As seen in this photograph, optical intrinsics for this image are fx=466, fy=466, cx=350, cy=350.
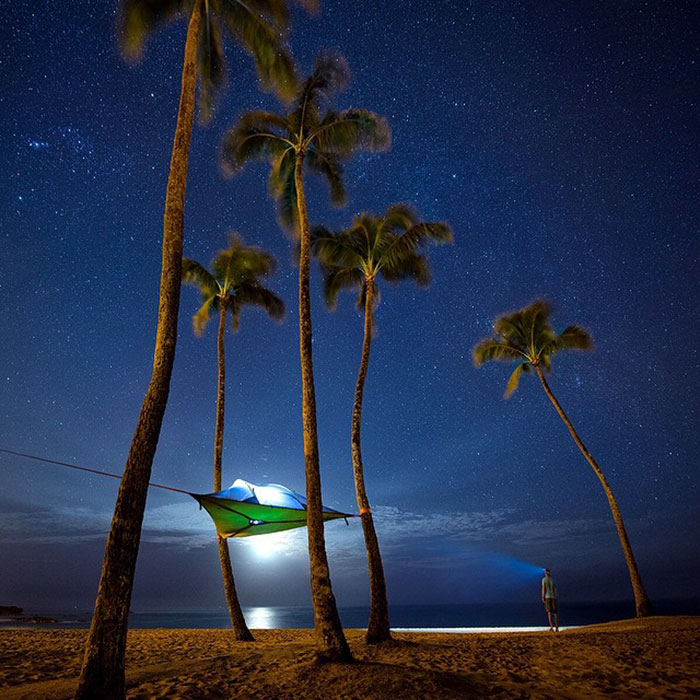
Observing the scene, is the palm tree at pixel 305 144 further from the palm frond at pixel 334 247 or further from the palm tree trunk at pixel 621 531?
the palm tree trunk at pixel 621 531

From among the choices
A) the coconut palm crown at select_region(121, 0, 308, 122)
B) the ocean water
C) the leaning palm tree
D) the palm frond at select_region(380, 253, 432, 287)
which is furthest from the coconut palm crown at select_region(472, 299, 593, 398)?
the ocean water

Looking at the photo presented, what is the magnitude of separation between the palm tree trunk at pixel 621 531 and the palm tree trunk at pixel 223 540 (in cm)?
1165

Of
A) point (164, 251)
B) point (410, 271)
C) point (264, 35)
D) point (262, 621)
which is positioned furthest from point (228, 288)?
point (262, 621)

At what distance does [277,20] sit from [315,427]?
7.81 metres

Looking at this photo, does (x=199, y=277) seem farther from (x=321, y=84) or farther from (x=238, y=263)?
(x=321, y=84)

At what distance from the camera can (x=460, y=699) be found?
5.30 meters

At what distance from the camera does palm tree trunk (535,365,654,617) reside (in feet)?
50.7

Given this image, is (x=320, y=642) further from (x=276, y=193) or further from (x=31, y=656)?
(x=276, y=193)

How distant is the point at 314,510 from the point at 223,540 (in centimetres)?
615

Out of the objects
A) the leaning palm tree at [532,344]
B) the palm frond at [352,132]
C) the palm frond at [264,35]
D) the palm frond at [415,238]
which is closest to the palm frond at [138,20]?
the palm frond at [264,35]

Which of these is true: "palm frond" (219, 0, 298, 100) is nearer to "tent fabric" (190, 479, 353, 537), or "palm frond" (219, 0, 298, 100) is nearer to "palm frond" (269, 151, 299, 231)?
"palm frond" (269, 151, 299, 231)

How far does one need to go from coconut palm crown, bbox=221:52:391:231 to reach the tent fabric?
788 centimetres

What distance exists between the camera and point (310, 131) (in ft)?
37.9

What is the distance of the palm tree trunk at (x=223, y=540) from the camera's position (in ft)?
40.5
